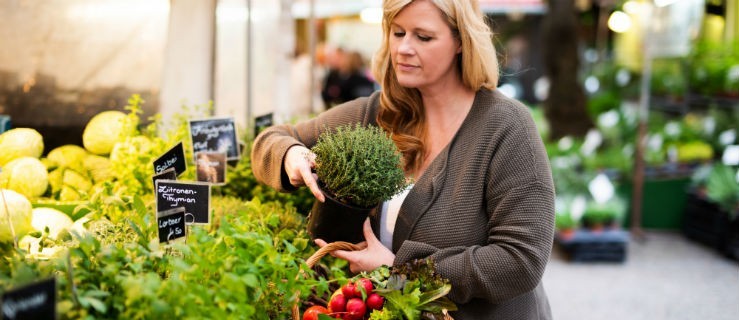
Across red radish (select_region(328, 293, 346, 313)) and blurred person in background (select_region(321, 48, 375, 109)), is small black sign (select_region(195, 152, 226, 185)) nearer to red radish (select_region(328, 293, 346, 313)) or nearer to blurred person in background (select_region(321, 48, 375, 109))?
red radish (select_region(328, 293, 346, 313))

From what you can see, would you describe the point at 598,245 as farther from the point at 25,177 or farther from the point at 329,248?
the point at 25,177

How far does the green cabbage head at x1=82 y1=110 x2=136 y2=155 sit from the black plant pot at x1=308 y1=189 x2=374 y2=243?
105 cm

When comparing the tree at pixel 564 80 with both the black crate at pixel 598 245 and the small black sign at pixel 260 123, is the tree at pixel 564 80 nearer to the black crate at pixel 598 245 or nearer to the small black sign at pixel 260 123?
the black crate at pixel 598 245

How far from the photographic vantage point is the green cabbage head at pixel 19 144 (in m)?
2.71

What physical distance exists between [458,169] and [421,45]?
0.38 meters

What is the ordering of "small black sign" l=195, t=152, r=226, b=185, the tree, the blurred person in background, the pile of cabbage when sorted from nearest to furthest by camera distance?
the pile of cabbage → "small black sign" l=195, t=152, r=226, b=185 → the tree → the blurred person in background

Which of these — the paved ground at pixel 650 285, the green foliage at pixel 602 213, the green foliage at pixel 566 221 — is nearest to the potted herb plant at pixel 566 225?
the green foliage at pixel 566 221

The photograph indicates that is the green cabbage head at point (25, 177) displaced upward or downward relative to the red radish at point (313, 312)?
upward

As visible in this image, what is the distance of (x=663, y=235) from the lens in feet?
25.5

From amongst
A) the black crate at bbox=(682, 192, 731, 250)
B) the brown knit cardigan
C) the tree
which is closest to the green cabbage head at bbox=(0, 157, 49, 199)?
the brown knit cardigan

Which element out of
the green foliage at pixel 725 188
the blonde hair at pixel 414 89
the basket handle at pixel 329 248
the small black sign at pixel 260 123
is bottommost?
the green foliage at pixel 725 188

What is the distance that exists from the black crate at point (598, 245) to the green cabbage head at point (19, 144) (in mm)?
4961

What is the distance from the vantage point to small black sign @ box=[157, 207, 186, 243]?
6.53 feet

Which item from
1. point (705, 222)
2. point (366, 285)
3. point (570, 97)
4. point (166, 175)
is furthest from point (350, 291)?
point (570, 97)
